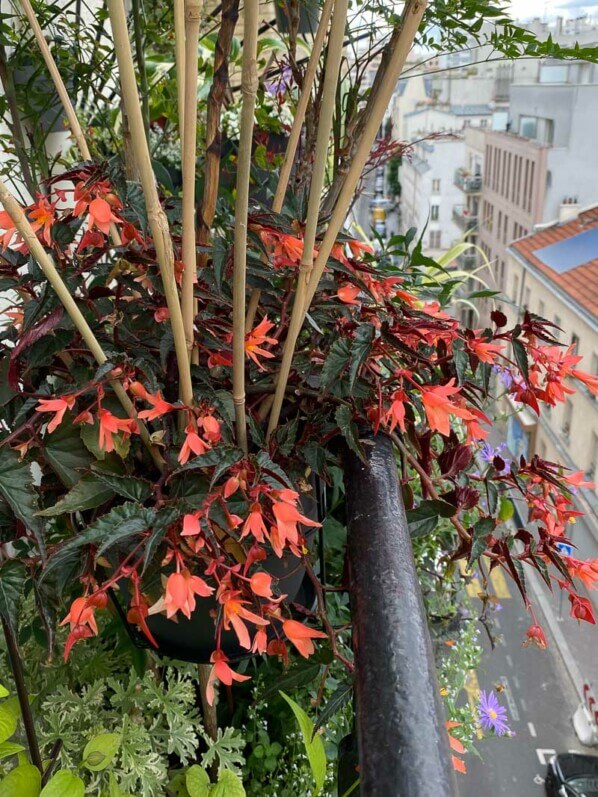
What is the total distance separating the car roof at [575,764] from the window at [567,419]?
128cm

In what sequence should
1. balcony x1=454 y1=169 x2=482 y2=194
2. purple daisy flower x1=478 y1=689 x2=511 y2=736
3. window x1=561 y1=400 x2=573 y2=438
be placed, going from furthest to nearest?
balcony x1=454 y1=169 x2=482 y2=194 < window x1=561 y1=400 x2=573 y2=438 < purple daisy flower x1=478 y1=689 x2=511 y2=736

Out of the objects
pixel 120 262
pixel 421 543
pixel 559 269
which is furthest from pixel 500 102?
pixel 120 262

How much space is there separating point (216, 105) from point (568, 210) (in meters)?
4.15

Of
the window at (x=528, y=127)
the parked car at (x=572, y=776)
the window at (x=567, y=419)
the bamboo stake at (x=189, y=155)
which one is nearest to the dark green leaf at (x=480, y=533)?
the bamboo stake at (x=189, y=155)

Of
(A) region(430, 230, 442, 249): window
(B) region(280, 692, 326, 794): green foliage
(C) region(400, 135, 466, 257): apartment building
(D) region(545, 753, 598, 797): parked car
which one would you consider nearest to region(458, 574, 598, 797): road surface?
(D) region(545, 753, 598, 797): parked car

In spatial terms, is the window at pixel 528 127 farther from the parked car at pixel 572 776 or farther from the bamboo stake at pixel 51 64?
the bamboo stake at pixel 51 64

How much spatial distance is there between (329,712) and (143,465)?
0.78ft

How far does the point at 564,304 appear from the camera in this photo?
11.4 feet

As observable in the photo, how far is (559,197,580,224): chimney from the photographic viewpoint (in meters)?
4.14

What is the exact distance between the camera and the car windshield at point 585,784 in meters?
1.88

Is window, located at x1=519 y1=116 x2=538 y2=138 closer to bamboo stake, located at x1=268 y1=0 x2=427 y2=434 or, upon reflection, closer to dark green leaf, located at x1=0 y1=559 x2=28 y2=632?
bamboo stake, located at x1=268 y1=0 x2=427 y2=434

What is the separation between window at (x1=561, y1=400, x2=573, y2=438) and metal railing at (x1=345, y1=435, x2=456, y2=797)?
2.68m

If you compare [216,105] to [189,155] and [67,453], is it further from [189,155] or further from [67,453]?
[67,453]

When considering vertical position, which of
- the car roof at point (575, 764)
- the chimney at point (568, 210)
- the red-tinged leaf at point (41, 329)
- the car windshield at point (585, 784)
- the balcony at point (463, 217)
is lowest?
the car roof at point (575, 764)
